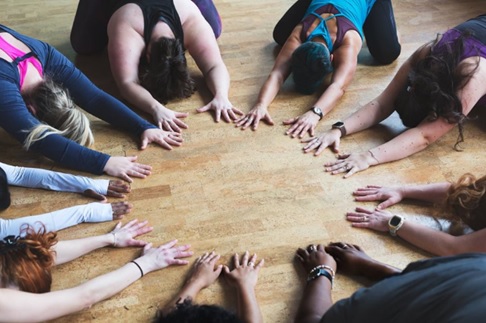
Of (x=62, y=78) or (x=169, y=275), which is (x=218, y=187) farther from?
(x=62, y=78)

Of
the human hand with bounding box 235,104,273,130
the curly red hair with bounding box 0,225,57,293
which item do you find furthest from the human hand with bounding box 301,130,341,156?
the curly red hair with bounding box 0,225,57,293

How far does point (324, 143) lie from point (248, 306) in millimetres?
904

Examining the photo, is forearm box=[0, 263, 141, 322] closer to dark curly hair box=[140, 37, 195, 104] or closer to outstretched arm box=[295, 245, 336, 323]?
outstretched arm box=[295, 245, 336, 323]

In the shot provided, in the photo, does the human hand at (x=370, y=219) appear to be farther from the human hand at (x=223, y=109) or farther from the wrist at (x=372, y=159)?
the human hand at (x=223, y=109)

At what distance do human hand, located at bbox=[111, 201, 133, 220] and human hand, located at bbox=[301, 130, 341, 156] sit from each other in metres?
0.80

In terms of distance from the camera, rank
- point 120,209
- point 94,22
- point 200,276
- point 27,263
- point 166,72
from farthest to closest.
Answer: point 94,22 < point 166,72 < point 120,209 < point 200,276 < point 27,263

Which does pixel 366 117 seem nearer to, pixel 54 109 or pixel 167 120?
pixel 167 120

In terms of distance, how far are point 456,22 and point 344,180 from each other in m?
1.75

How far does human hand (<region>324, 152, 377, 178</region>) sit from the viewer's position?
2107 millimetres

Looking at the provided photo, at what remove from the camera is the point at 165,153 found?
7.25 ft

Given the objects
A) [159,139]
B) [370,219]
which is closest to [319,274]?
[370,219]

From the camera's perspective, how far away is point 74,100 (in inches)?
88.3

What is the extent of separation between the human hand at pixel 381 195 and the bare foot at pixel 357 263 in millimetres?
268

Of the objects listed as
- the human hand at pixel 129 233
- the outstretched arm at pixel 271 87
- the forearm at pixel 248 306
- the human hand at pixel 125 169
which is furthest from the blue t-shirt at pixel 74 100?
the forearm at pixel 248 306
